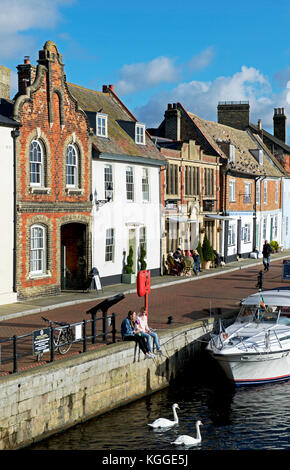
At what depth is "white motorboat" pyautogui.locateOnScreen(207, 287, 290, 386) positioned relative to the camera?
1817 centimetres

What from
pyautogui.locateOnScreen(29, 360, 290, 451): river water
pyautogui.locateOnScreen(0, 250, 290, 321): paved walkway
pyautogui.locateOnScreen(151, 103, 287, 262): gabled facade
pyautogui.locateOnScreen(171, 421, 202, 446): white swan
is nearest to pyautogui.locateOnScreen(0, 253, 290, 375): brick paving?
pyautogui.locateOnScreen(0, 250, 290, 321): paved walkway

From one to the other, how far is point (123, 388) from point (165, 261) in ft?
60.7

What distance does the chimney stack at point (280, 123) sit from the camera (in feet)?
202

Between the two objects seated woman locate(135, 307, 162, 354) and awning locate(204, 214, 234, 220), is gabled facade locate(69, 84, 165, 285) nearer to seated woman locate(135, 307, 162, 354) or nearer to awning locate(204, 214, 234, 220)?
awning locate(204, 214, 234, 220)

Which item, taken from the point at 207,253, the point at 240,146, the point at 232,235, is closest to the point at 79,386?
the point at 207,253

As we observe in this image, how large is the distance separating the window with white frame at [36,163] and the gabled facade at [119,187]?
146 inches

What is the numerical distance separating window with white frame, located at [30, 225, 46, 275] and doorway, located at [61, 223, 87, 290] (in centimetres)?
269

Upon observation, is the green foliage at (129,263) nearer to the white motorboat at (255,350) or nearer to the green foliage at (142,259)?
the green foliage at (142,259)

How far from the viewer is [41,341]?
583 inches

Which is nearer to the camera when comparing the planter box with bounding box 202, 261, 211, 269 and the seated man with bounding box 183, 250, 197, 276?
the seated man with bounding box 183, 250, 197, 276

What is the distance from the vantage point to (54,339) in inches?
618

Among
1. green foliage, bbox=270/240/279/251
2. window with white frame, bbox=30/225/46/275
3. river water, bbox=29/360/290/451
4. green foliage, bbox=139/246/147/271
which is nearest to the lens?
river water, bbox=29/360/290/451

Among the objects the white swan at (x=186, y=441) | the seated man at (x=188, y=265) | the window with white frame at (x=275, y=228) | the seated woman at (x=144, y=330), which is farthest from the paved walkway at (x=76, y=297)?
the window with white frame at (x=275, y=228)
